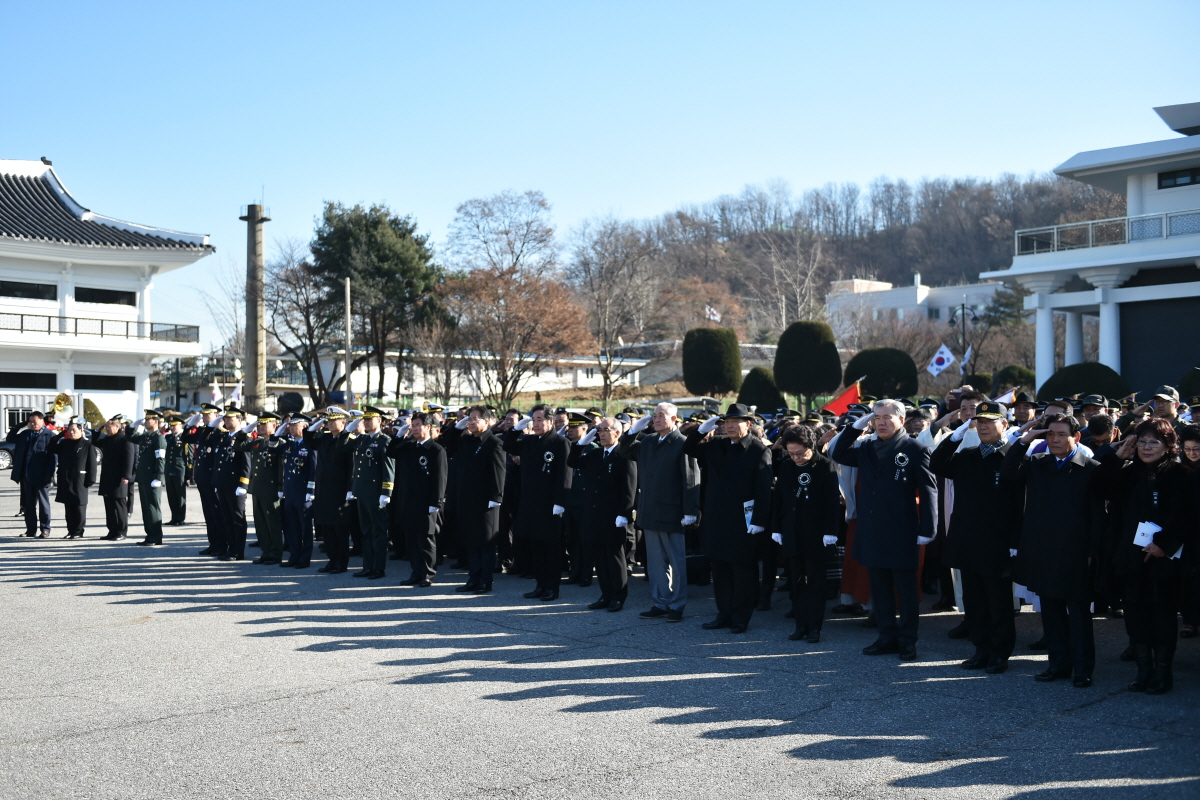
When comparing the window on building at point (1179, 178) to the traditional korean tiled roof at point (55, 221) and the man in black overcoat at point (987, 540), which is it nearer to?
the man in black overcoat at point (987, 540)

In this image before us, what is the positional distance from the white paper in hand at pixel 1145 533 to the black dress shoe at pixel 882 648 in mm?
2019

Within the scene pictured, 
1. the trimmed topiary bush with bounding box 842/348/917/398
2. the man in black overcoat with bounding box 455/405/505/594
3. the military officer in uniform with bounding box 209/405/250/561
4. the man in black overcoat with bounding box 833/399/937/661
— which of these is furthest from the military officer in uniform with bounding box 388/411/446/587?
the trimmed topiary bush with bounding box 842/348/917/398

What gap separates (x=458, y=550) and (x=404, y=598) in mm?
1900

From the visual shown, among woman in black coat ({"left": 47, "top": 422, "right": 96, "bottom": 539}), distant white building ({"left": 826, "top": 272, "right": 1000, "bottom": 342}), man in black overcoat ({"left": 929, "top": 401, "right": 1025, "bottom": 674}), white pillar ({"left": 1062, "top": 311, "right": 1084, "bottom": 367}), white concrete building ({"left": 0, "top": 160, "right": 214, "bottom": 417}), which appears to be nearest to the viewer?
man in black overcoat ({"left": 929, "top": 401, "right": 1025, "bottom": 674})

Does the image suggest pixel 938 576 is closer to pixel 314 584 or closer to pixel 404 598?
pixel 404 598

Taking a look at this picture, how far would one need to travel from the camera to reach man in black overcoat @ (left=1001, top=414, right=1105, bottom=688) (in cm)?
700

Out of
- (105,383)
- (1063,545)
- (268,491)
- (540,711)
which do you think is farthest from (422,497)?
(105,383)

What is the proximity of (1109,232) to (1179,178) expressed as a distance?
269 cm

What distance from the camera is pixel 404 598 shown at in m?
10.7

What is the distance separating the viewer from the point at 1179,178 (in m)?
32.2

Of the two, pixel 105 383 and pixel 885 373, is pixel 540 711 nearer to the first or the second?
pixel 885 373

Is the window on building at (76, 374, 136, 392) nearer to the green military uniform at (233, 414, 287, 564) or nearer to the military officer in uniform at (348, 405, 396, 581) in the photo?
the green military uniform at (233, 414, 287, 564)

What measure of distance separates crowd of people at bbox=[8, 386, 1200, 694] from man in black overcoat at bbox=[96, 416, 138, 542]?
1.4 inches

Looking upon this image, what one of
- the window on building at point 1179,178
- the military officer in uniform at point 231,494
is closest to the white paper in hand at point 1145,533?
the military officer in uniform at point 231,494
